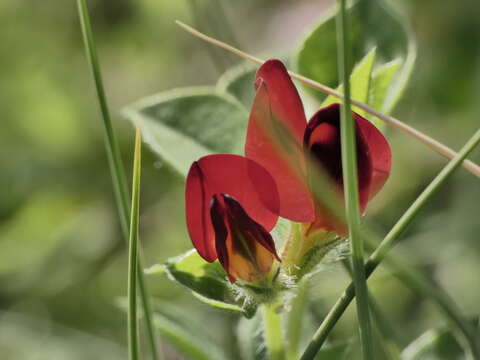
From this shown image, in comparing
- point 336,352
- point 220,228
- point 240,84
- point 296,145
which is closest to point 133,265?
point 220,228

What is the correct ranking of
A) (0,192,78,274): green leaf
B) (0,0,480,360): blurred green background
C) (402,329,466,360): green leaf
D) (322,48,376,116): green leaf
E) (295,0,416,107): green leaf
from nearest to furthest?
(322,48,376,116): green leaf, (402,329,466,360): green leaf, (295,0,416,107): green leaf, (0,0,480,360): blurred green background, (0,192,78,274): green leaf

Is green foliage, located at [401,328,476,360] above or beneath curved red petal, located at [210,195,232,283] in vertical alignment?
beneath

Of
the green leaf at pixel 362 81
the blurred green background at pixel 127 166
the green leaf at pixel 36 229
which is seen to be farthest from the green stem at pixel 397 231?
the green leaf at pixel 36 229

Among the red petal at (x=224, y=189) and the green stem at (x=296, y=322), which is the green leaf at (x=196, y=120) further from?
the red petal at (x=224, y=189)

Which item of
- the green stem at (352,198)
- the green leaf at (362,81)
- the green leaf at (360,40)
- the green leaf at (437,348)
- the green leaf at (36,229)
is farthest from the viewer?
the green leaf at (36,229)

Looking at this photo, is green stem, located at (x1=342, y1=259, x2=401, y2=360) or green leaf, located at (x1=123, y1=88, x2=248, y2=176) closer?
green stem, located at (x1=342, y1=259, x2=401, y2=360)

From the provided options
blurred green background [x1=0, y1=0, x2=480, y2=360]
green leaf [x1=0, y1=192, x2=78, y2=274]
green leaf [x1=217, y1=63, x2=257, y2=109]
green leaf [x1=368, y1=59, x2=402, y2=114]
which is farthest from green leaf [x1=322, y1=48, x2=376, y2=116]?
green leaf [x1=0, y1=192, x2=78, y2=274]

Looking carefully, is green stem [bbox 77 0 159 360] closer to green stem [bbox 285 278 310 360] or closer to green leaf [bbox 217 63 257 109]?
green stem [bbox 285 278 310 360]

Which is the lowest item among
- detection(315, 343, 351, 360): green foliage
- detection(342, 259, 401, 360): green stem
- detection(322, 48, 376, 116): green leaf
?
detection(315, 343, 351, 360): green foliage
